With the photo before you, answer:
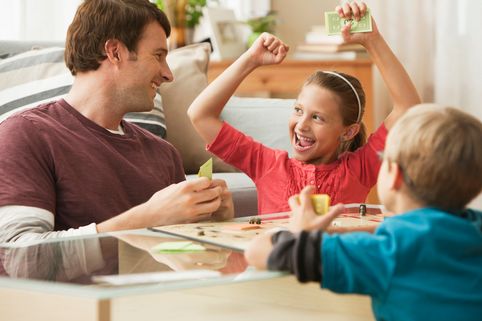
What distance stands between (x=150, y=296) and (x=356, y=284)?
1.18 ft

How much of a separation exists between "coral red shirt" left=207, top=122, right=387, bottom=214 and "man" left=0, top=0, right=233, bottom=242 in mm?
231

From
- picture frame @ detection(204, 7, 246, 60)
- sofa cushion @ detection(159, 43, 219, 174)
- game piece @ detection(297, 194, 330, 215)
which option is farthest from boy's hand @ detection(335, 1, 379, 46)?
picture frame @ detection(204, 7, 246, 60)

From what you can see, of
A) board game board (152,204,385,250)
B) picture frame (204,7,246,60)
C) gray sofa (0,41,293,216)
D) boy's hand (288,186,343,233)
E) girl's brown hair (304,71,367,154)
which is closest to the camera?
boy's hand (288,186,343,233)

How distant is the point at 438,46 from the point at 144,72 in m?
2.41

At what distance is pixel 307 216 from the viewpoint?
4.66 ft

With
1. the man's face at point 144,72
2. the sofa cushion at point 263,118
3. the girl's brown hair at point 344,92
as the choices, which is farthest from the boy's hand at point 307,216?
the sofa cushion at point 263,118

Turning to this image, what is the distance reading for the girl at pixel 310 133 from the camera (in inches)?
86.3

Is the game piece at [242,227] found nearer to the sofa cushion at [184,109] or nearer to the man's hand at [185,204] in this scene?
the man's hand at [185,204]

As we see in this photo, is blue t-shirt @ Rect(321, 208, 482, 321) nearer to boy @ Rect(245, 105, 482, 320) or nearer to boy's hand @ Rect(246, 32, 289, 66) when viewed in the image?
boy @ Rect(245, 105, 482, 320)

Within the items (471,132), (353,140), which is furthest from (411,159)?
(353,140)

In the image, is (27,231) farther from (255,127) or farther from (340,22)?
(255,127)

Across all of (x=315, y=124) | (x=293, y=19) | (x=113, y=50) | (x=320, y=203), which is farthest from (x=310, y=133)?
(x=293, y=19)

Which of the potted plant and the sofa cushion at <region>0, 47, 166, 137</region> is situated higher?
the sofa cushion at <region>0, 47, 166, 137</region>

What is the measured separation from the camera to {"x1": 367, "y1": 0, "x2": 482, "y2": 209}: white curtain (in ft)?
13.8
